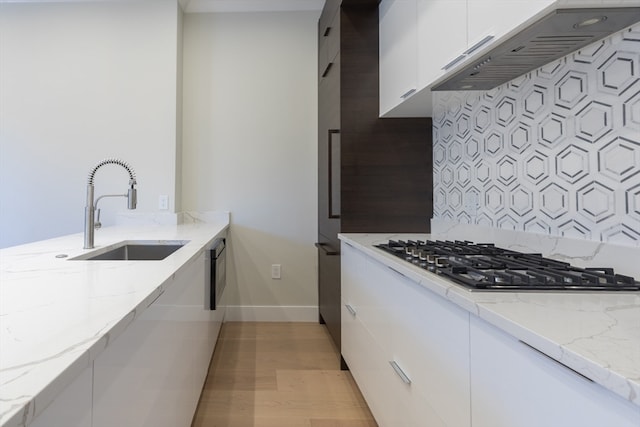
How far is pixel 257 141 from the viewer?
3.00 meters

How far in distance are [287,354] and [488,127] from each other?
183 cm

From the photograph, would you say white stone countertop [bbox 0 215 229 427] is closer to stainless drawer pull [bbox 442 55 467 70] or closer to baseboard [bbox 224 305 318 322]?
stainless drawer pull [bbox 442 55 467 70]

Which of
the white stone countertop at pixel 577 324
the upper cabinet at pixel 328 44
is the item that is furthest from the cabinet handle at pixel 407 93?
the white stone countertop at pixel 577 324

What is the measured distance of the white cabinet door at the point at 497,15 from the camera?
887 mm

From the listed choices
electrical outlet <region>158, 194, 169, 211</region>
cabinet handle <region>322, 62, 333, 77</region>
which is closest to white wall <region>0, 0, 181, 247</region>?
electrical outlet <region>158, 194, 169, 211</region>

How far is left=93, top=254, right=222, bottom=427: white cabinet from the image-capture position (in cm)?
67

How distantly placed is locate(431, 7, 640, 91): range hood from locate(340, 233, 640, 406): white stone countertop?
0.68 meters

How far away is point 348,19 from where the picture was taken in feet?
6.84

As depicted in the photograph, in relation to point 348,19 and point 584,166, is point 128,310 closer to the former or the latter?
point 584,166

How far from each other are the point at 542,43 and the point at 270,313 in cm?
262

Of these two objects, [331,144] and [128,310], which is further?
[331,144]

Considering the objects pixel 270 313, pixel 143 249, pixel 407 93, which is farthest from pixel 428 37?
pixel 270 313

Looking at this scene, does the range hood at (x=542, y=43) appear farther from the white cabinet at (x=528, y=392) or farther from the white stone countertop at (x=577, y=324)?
the white cabinet at (x=528, y=392)

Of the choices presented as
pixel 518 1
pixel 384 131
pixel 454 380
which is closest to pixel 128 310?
pixel 454 380
